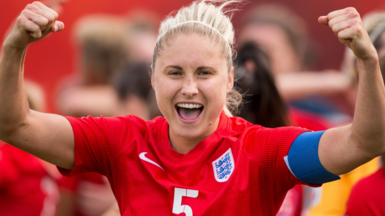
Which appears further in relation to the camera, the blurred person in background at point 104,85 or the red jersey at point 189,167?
the blurred person in background at point 104,85

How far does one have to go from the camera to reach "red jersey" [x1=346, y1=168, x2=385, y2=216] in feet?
8.66

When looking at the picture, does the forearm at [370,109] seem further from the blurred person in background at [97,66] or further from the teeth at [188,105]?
the blurred person in background at [97,66]

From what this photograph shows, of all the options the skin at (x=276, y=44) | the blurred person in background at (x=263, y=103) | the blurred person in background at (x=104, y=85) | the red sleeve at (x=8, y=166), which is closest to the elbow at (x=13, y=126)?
the blurred person in background at (x=263, y=103)

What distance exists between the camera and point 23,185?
410 cm

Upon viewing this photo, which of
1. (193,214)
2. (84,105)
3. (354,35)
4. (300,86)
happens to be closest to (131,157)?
(193,214)

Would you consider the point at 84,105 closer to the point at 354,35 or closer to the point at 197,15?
the point at 197,15

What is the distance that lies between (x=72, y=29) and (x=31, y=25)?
6.11 meters

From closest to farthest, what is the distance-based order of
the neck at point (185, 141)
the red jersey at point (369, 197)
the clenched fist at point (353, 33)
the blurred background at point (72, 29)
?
the clenched fist at point (353, 33) → the neck at point (185, 141) → the red jersey at point (369, 197) → the blurred background at point (72, 29)

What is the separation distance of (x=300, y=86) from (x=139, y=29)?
3.25m

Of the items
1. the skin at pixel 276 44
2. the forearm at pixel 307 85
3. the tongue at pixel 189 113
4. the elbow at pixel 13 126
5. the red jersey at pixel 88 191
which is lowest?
the red jersey at pixel 88 191

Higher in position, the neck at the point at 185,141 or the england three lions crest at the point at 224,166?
the neck at the point at 185,141

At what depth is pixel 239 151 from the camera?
2211mm

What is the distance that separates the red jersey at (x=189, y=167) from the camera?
2131mm

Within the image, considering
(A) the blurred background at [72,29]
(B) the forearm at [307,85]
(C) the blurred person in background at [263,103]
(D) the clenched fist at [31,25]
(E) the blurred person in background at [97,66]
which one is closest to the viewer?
(D) the clenched fist at [31,25]
